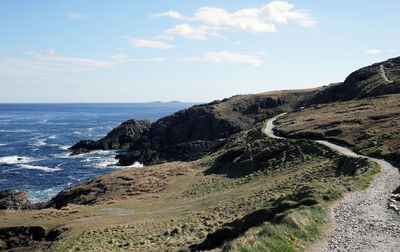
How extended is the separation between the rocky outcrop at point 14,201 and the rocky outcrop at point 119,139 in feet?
138

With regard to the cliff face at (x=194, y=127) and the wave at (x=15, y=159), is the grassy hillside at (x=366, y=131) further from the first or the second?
the wave at (x=15, y=159)

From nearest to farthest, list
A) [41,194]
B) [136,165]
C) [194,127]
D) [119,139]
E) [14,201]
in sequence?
[14,201] → [41,194] → [136,165] → [194,127] → [119,139]

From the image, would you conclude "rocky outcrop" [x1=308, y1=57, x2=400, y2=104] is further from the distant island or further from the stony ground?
the stony ground

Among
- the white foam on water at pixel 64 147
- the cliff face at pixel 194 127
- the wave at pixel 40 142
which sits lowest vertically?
the white foam on water at pixel 64 147

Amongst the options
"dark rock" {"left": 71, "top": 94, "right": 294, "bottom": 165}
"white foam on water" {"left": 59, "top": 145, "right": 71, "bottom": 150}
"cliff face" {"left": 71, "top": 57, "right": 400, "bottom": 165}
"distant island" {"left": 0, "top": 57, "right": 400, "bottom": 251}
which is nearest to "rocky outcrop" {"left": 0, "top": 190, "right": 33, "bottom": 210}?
"distant island" {"left": 0, "top": 57, "right": 400, "bottom": 251}

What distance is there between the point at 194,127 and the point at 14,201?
64.3m

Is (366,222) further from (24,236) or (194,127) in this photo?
(194,127)

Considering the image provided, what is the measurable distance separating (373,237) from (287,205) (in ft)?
18.7

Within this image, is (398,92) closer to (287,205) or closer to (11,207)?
(287,205)

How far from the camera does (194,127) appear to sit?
10244cm

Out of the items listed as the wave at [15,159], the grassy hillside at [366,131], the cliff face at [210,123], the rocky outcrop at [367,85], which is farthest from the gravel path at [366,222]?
the wave at [15,159]

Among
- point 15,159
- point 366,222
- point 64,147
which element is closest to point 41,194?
point 15,159

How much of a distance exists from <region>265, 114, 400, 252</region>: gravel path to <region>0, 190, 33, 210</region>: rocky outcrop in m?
45.5

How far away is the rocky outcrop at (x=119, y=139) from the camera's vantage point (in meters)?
96.8
